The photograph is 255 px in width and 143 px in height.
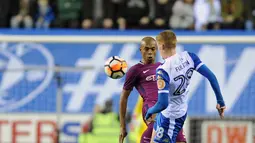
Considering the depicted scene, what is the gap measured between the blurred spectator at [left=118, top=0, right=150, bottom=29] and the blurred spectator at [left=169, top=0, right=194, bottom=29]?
2.08 feet

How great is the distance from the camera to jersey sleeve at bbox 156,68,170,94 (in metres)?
9.35

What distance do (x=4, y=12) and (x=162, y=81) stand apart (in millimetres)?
10894

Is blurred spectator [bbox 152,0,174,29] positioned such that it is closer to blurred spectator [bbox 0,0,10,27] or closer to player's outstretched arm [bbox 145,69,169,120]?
blurred spectator [bbox 0,0,10,27]

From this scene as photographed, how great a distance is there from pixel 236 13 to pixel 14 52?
5.57m

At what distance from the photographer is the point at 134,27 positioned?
62.4 feet

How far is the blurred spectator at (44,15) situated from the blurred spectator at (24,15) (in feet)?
0.59

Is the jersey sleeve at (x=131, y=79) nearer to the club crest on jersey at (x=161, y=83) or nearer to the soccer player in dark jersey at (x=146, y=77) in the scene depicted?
the soccer player in dark jersey at (x=146, y=77)

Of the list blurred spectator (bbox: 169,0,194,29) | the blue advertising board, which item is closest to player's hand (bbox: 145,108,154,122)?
the blue advertising board

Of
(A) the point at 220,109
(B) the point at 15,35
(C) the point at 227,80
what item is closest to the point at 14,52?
(B) the point at 15,35

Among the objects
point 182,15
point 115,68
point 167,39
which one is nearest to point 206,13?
point 182,15

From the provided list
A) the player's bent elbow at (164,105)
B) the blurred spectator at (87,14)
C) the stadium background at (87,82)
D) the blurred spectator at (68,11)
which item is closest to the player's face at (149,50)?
the player's bent elbow at (164,105)

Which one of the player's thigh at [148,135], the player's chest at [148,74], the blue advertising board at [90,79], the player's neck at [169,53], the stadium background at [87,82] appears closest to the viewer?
the player's neck at [169,53]

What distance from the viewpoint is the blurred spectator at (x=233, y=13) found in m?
18.8

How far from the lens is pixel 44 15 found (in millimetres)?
19609
